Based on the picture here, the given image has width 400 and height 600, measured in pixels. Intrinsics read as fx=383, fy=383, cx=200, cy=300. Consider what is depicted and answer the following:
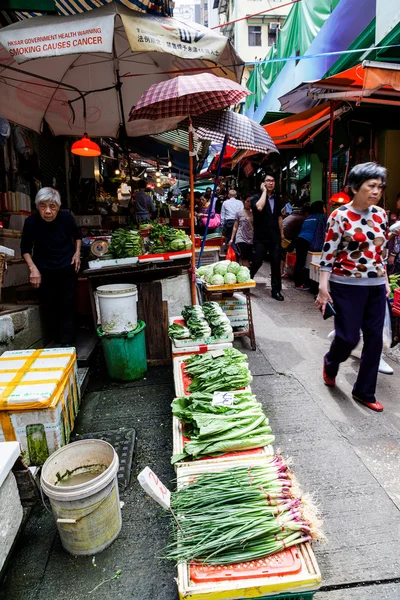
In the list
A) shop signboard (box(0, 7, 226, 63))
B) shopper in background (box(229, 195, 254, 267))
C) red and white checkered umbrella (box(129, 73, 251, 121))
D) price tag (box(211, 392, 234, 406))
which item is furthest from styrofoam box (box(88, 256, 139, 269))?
shopper in background (box(229, 195, 254, 267))

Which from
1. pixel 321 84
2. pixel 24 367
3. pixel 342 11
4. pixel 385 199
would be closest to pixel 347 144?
pixel 385 199

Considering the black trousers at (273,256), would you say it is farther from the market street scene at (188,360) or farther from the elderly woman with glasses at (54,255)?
the elderly woman with glasses at (54,255)

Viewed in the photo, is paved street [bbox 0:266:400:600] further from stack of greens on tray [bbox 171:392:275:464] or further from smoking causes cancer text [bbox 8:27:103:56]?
smoking causes cancer text [bbox 8:27:103:56]

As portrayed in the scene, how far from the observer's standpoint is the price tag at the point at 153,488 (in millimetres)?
1941

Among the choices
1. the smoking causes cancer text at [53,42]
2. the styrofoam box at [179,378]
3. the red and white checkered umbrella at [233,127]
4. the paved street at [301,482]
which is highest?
the smoking causes cancer text at [53,42]

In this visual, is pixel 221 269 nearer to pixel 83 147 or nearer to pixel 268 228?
pixel 268 228

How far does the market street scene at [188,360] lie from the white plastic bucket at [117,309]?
3 cm

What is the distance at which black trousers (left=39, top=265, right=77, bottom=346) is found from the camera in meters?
4.87

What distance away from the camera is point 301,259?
9562 millimetres

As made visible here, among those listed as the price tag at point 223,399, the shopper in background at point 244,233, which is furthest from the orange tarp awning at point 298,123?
the price tag at point 223,399

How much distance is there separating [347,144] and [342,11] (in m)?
2.77

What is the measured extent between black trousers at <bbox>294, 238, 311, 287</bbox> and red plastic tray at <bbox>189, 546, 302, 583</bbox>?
7.95 metres

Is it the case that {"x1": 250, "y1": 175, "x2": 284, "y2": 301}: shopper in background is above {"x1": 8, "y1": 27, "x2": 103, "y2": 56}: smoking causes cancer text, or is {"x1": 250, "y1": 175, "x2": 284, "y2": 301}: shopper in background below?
below

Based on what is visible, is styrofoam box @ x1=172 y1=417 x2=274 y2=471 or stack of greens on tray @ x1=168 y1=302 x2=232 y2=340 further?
stack of greens on tray @ x1=168 y1=302 x2=232 y2=340
